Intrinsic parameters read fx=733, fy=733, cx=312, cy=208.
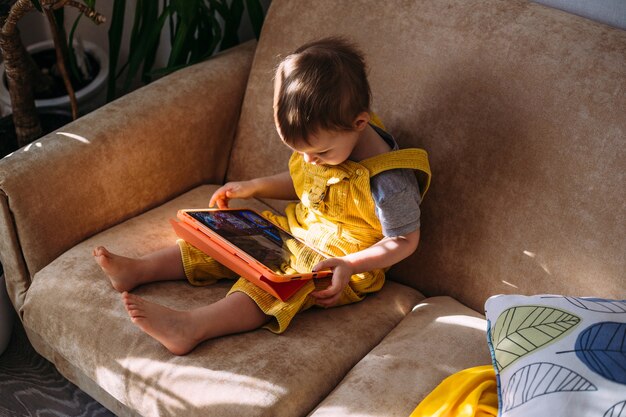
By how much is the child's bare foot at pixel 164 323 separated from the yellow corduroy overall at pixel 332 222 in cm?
15

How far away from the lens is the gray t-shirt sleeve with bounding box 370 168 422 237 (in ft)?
4.89

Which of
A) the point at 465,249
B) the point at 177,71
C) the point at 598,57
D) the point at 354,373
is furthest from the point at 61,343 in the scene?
the point at 598,57

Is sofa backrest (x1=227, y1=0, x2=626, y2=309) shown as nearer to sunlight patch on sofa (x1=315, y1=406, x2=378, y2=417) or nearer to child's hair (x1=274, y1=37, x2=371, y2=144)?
child's hair (x1=274, y1=37, x2=371, y2=144)

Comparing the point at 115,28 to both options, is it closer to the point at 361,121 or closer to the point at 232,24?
the point at 232,24

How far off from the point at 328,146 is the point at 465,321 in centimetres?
46

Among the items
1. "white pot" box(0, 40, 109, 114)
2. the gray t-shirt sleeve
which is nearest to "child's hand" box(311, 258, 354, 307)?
the gray t-shirt sleeve

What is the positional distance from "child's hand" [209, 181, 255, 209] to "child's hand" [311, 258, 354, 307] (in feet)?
1.06

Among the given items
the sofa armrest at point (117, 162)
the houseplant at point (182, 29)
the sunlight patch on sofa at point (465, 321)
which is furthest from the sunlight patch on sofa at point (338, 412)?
the houseplant at point (182, 29)

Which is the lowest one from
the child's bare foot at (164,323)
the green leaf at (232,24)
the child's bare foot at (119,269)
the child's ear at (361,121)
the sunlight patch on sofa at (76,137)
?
the child's bare foot at (164,323)

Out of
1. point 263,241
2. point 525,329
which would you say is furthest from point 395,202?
point 525,329

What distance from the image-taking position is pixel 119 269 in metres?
1.50

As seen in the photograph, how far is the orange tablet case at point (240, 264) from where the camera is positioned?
1.41 m

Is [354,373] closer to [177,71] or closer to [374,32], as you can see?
[374,32]

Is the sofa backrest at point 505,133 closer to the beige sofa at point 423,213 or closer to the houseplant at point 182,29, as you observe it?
the beige sofa at point 423,213
